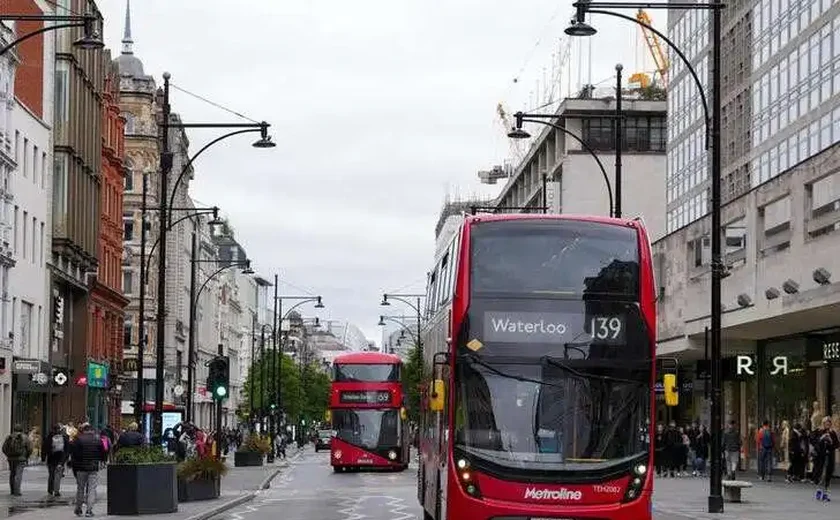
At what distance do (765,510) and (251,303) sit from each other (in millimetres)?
166726

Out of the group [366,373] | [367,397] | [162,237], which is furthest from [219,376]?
[367,397]

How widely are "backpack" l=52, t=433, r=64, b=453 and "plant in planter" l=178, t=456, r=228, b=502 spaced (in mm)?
2634

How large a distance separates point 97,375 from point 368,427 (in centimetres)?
2169

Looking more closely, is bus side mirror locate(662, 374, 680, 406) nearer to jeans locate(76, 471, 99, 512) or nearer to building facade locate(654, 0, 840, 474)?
jeans locate(76, 471, 99, 512)

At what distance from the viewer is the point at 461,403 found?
Answer: 2052 centimetres

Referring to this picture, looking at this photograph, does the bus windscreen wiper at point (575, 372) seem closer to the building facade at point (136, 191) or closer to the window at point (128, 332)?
the building facade at point (136, 191)

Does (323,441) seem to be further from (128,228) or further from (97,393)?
(97,393)

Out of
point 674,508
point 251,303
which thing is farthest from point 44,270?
point 251,303

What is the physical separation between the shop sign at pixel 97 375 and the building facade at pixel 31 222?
7892 mm

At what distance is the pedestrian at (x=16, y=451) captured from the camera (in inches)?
1442

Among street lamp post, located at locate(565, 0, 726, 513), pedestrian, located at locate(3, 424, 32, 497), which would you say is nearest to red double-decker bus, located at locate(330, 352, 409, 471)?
pedestrian, located at locate(3, 424, 32, 497)

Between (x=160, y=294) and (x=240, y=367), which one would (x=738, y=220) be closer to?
(x=160, y=294)

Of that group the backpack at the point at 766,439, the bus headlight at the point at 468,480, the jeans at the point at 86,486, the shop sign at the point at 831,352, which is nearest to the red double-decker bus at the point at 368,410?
the backpack at the point at 766,439

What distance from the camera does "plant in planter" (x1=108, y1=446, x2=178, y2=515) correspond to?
100 ft
